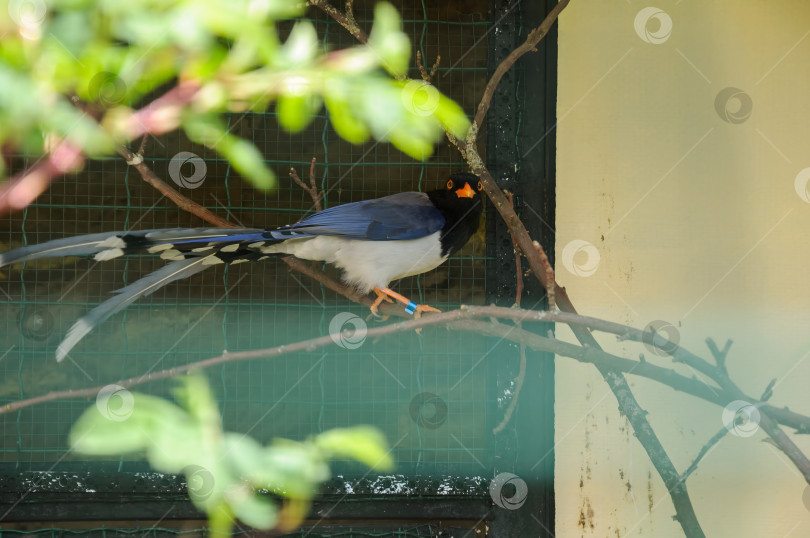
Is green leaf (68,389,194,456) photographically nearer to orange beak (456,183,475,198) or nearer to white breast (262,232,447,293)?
white breast (262,232,447,293)

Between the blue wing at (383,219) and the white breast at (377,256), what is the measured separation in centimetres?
2

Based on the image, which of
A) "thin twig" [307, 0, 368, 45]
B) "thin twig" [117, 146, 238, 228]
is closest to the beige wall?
"thin twig" [307, 0, 368, 45]

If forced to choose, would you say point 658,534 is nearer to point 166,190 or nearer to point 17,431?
point 166,190

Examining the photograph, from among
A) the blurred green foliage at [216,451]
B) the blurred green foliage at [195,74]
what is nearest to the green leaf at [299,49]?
the blurred green foliage at [195,74]

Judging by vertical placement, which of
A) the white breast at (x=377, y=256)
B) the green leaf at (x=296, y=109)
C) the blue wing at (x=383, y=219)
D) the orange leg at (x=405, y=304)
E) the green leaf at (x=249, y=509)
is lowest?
the green leaf at (x=249, y=509)

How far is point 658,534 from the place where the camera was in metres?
1.75

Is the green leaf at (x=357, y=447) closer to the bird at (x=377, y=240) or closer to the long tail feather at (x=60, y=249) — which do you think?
the bird at (x=377, y=240)

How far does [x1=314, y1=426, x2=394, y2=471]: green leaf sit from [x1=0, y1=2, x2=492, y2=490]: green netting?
1.2 inches

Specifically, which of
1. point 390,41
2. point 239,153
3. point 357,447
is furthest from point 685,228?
point 239,153

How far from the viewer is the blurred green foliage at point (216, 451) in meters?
1.64

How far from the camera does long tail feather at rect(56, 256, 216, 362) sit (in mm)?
1347

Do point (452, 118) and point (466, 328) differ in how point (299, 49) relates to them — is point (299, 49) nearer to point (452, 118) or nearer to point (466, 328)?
point (452, 118)

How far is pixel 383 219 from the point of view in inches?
63.1

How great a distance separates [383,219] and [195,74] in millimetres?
501
